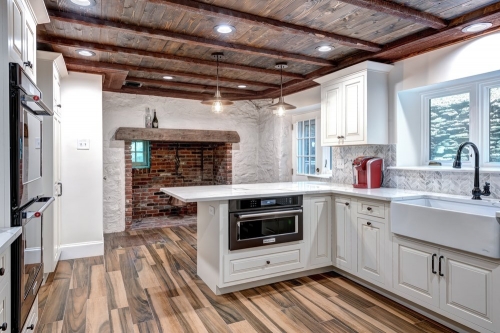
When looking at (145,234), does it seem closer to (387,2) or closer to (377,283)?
(377,283)

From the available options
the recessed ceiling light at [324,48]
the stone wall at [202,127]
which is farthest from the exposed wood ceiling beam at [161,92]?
the recessed ceiling light at [324,48]

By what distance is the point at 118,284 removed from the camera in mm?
2988

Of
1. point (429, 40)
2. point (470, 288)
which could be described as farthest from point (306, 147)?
point (470, 288)

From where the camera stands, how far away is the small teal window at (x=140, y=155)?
5.82 m

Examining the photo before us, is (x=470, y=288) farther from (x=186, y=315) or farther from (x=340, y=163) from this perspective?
(x=340, y=163)

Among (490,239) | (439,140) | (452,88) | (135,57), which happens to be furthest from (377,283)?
(135,57)

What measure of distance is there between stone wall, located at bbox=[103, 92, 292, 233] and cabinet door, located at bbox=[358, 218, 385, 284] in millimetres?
2534

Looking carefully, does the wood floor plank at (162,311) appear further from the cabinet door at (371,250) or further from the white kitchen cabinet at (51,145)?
the cabinet door at (371,250)

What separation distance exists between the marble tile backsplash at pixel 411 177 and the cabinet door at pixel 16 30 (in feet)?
10.5

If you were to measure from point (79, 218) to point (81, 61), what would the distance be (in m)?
1.79

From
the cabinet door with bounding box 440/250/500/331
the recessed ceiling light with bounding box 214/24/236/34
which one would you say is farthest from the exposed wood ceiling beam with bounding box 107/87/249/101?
the cabinet door with bounding box 440/250/500/331

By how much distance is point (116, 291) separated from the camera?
283cm

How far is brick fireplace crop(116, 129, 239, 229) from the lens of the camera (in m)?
5.85

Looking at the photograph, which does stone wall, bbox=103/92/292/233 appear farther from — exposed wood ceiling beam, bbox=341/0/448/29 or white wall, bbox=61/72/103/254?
exposed wood ceiling beam, bbox=341/0/448/29
